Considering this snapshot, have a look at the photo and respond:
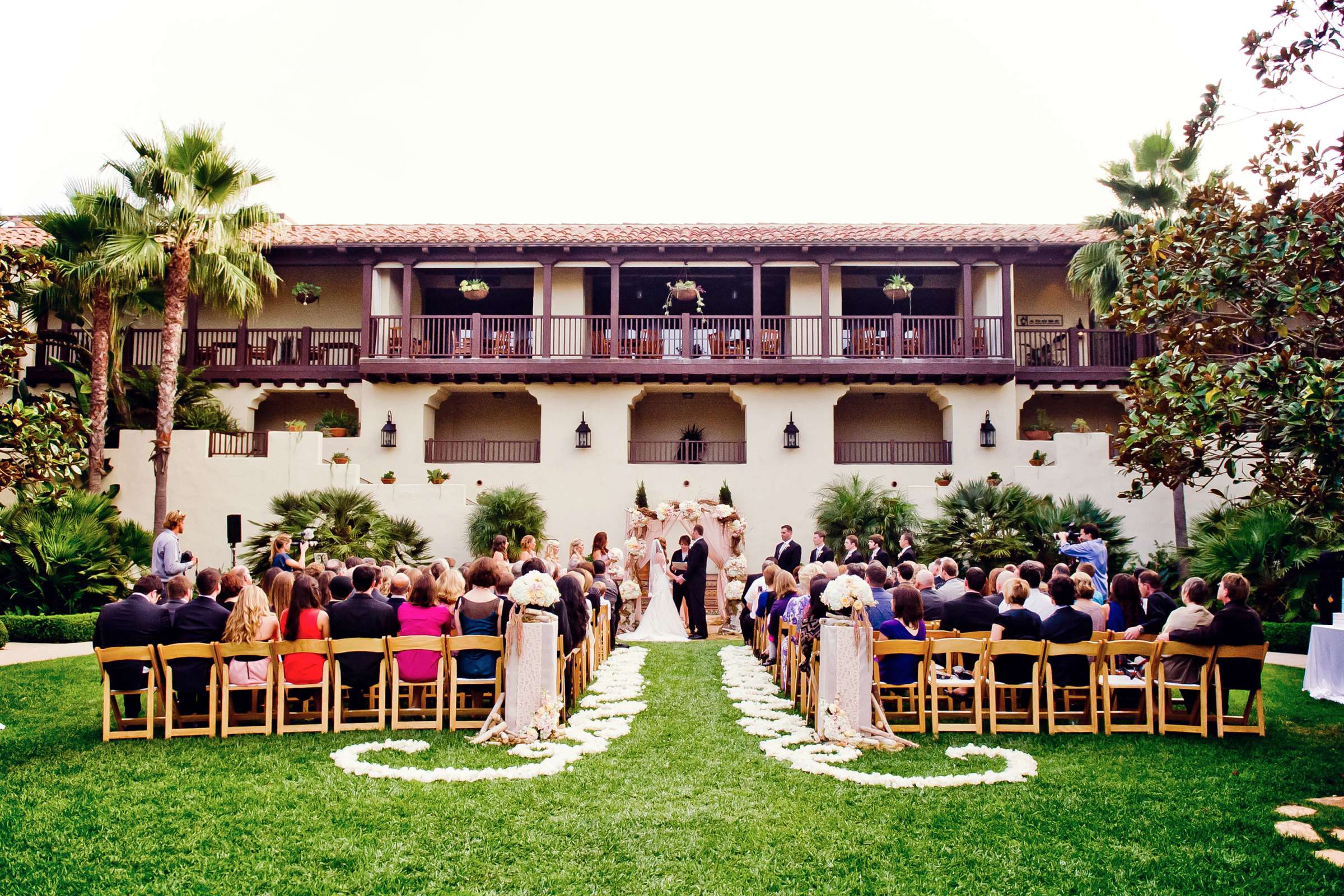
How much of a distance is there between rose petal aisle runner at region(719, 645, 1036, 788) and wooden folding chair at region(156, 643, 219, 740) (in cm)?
419

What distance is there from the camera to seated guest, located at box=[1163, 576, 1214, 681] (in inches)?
307

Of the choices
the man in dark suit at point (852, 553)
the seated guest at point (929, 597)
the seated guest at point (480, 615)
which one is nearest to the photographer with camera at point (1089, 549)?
the man in dark suit at point (852, 553)

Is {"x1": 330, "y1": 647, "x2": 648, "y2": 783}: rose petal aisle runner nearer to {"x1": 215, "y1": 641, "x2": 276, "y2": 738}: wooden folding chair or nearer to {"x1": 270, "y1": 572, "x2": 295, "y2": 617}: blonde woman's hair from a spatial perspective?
{"x1": 215, "y1": 641, "x2": 276, "y2": 738}: wooden folding chair

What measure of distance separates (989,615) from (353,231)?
17.9 metres

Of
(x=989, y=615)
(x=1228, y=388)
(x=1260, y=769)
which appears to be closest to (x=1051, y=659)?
(x=989, y=615)

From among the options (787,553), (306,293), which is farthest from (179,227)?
(787,553)

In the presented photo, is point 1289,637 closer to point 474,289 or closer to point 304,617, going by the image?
point 304,617

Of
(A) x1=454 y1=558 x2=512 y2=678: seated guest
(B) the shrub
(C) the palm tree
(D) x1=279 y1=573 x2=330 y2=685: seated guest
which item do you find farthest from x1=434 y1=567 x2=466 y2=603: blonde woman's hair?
(C) the palm tree

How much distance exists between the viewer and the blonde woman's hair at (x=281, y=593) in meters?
8.32

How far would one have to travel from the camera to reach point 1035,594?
30.9 feet

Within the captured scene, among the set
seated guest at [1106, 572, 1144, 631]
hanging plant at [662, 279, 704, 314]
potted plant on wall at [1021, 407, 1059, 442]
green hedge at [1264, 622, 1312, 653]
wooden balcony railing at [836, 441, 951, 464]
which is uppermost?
hanging plant at [662, 279, 704, 314]

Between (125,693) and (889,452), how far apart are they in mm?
17599

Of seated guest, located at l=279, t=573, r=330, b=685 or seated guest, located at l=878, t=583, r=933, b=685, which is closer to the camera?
seated guest, located at l=878, t=583, r=933, b=685

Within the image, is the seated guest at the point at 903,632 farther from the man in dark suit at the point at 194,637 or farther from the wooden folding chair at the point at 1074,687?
the man in dark suit at the point at 194,637
